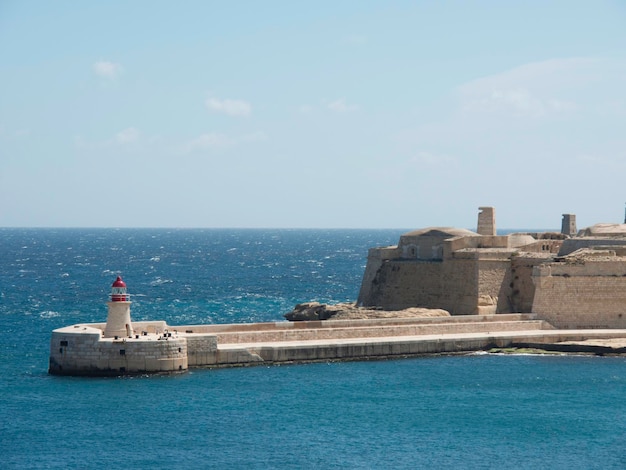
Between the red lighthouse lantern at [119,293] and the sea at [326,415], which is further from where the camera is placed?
the red lighthouse lantern at [119,293]

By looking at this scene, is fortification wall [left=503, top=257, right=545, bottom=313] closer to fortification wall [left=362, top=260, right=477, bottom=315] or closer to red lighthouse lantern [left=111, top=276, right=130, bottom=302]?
fortification wall [left=362, top=260, right=477, bottom=315]

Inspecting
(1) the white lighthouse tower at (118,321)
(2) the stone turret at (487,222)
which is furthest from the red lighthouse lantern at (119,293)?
(2) the stone turret at (487,222)

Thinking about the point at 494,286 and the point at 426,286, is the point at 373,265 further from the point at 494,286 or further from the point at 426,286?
the point at 494,286

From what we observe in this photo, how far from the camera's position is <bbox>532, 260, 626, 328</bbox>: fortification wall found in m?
39.1

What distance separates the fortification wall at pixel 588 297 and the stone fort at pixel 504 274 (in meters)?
0.03

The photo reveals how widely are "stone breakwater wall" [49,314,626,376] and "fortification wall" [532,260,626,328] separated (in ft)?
2.41

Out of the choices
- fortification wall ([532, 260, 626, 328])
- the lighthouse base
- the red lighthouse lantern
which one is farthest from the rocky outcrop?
the red lighthouse lantern

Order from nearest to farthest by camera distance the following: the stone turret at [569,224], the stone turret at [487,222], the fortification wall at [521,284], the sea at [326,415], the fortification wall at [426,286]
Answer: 1. the sea at [326,415]
2. the fortification wall at [521,284]
3. the fortification wall at [426,286]
4. the stone turret at [487,222]
5. the stone turret at [569,224]

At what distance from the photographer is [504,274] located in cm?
4141

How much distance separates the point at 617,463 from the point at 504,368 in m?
10.3

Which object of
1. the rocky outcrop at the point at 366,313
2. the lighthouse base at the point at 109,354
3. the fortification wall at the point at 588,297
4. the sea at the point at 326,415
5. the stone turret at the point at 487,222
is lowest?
the sea at the point at 326,415

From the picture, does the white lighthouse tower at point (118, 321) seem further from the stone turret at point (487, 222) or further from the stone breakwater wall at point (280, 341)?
the stone turret at point (487, 222)

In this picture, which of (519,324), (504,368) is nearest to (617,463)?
(504,368)

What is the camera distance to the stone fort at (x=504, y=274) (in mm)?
39094
